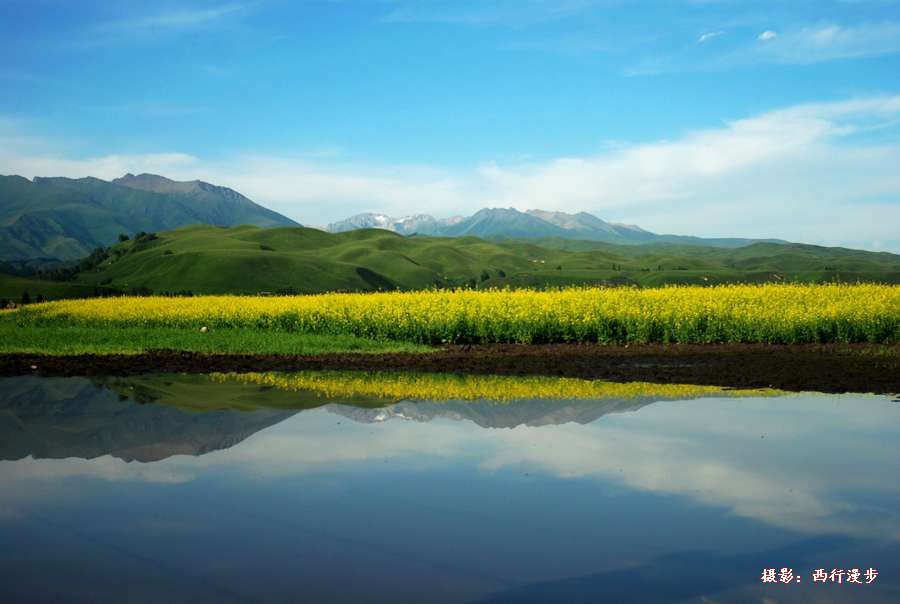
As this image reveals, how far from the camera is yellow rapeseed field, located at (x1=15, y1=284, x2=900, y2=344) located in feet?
99.7

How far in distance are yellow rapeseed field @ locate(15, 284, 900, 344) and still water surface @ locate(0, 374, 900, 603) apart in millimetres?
13577

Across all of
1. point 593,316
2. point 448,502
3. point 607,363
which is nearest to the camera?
point 448,502

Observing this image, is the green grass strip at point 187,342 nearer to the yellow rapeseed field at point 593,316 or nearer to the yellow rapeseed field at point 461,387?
the yellow rapeseed field at point 593,316

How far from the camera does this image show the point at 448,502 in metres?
10.0

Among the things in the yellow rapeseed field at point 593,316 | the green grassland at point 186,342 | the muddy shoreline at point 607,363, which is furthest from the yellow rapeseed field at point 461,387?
the yellow rapeseed field at point 593,316

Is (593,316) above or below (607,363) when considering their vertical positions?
above

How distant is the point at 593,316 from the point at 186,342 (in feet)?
50.3

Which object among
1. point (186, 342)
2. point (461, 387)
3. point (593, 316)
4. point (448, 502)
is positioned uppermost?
point (593, 316)

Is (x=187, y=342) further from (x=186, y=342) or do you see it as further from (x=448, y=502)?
(x=448, y=502)

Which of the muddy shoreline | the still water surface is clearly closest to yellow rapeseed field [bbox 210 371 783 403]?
the muddy shoreline

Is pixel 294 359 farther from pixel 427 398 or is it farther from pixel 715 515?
pixel 715 515

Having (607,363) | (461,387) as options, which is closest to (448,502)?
(461,387)

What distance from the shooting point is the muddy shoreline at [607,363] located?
21.2 metres

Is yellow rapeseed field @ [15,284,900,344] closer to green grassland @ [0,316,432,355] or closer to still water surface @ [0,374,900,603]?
green grassland @ [0,316,432,355]
